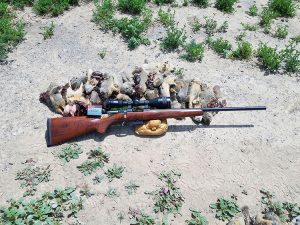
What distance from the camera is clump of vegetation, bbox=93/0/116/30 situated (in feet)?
32.7

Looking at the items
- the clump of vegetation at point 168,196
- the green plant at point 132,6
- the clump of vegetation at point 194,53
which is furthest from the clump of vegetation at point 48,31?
the clump of vegetation at point 168,196

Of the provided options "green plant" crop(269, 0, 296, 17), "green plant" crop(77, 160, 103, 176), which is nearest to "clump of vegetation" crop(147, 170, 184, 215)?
"green plant" crop(77, 160, 103, 176)

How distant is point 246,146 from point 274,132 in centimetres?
70

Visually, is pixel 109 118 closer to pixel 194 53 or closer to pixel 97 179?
pixel 97 179

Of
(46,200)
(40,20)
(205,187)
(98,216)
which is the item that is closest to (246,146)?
(205,187)

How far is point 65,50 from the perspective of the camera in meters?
9.34

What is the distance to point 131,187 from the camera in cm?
658

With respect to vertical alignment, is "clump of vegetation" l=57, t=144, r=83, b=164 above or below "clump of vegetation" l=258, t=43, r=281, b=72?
below

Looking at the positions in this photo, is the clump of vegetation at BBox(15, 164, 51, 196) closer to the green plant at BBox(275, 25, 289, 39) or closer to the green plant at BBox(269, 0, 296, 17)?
the green plant at BBox(275, 25, 289, 39)

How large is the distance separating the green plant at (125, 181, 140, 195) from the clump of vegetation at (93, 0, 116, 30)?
15.3 feet

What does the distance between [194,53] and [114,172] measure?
3679 mm

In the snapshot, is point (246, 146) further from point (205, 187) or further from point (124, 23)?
point (124, 23)

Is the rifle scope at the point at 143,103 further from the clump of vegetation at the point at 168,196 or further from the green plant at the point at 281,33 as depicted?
the green plant at the point at 281,33

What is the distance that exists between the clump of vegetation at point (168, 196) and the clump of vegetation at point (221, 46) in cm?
381
